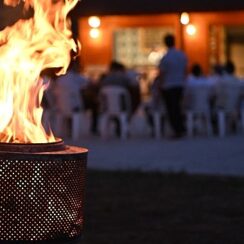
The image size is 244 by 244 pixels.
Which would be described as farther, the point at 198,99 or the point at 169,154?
the point at 198,99

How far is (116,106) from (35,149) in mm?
11149

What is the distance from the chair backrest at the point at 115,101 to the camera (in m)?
16.4

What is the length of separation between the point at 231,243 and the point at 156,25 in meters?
18.6

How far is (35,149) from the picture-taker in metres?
5.51

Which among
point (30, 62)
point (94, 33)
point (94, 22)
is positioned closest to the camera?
point (30, 62)

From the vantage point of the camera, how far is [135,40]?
26.4m

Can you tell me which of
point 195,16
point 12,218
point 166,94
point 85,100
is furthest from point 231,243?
point 195,16

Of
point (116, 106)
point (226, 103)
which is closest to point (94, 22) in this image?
point (116, 106)

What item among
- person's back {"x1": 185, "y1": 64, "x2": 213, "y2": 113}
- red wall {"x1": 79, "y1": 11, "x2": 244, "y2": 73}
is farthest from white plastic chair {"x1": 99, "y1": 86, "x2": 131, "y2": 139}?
red wall {"x1": 79, "y1": 11, "x2": 244, "y2": 73}

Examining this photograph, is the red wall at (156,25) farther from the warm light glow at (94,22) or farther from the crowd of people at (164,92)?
the crowd of people at (164,92)

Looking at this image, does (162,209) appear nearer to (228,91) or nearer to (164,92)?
(164,92)

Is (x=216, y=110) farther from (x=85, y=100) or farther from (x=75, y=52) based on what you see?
(x=75, y=52)

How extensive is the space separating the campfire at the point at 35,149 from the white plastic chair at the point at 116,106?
997 cm

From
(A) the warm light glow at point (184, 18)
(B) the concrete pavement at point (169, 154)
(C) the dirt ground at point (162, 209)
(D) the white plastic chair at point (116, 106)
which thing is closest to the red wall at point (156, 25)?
(A) the warm light glow at point (184, 18)
